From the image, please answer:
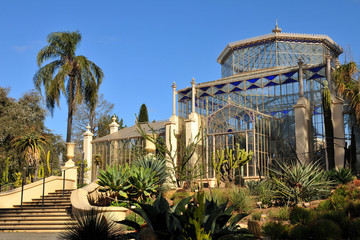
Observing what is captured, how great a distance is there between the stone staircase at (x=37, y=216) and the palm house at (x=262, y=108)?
5853mm

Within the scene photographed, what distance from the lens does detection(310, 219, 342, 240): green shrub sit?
798 cm

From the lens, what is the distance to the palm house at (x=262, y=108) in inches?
864

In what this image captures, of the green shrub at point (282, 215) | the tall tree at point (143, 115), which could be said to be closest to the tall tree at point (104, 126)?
the tall tree at point (143, 115)

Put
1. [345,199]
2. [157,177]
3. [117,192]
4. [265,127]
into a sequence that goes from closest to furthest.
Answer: [345,199], [117,192], [157,177], [265,127]

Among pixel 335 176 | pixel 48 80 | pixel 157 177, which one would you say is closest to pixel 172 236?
pixel 157 177

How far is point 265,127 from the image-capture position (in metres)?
22.9

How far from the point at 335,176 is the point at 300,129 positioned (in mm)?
5724

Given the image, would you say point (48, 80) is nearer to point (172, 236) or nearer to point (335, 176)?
point (335, 176)

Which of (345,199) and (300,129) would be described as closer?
(345,199)

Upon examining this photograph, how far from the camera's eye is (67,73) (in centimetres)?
2386

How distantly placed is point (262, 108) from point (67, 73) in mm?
12183

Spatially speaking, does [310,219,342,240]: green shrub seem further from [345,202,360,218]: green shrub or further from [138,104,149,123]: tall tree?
[138,104,149,123]: tall tree

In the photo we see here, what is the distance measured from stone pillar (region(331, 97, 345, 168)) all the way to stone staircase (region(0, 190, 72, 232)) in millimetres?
12946

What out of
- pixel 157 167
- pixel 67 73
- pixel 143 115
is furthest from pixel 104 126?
pixel 157 167
